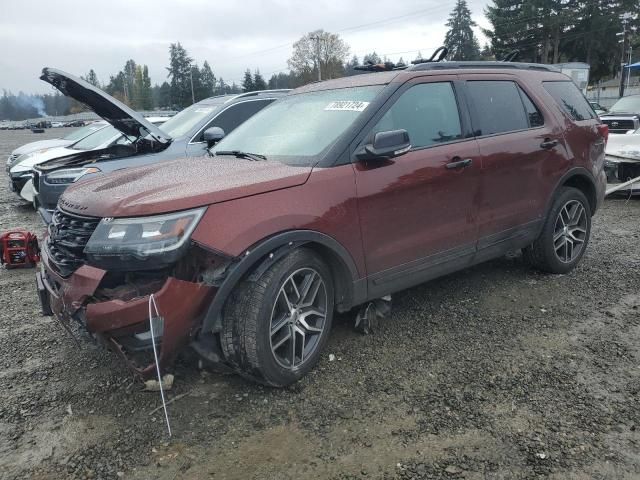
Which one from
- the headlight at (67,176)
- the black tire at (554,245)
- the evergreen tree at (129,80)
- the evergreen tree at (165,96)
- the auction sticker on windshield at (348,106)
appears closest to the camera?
the auction sticker on windshield at (348,106)

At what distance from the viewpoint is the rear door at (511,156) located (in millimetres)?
4164

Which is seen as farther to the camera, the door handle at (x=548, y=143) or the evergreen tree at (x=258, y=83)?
the evergreen tree at (x=258, y=83)

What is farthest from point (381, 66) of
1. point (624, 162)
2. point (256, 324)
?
point (624, 162)

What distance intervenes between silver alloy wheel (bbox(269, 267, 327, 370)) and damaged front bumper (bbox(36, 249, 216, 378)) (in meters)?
0.46

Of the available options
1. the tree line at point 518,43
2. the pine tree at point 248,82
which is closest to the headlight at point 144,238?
the tree line at point 518,43

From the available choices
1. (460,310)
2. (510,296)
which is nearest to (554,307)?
(510,296)

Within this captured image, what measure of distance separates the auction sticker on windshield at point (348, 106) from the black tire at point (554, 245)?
7.27ft

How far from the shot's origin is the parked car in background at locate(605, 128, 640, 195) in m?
8.48

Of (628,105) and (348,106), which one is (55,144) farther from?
(628,105)

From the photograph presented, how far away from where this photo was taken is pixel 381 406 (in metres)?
2.96

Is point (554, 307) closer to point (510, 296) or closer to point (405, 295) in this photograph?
point (510, 296)

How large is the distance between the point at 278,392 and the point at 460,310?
1.81 meters

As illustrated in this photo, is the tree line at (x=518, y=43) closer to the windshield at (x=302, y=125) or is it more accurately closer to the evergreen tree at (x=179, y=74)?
the evergreen tree at (x=179, y=74)

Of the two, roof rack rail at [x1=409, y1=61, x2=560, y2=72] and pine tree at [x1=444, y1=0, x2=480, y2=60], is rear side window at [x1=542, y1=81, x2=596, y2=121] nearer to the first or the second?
roof rack rail at [x1=409, y1=61, x2=560, y2=72]
